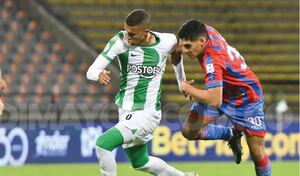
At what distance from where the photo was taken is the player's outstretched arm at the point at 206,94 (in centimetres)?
743

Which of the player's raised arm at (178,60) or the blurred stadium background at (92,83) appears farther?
the blurred stadium background at (92,83)

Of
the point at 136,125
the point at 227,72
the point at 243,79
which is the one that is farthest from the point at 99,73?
the point at 243,79

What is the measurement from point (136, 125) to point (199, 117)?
37.6 inches

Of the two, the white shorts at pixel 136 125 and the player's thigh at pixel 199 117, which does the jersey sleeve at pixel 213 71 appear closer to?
the white shorts at pixel 136 125

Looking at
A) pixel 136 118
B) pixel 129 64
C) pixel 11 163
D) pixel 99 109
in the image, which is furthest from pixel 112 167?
pixel 99 109

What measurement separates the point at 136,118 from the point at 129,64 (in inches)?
→ 20.9

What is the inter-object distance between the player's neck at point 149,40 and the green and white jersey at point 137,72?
0.04 metres

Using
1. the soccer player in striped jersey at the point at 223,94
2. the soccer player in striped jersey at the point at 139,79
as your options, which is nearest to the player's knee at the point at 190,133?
the soccer player in striped jersey at the point at 223,94

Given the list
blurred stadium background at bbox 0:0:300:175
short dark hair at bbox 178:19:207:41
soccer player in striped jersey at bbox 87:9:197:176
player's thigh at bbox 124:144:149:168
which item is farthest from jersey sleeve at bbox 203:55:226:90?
blurred stadium background at bbox 0:0:300:175

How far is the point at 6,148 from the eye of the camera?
13430 millimetres

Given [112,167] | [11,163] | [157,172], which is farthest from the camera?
[11,163]

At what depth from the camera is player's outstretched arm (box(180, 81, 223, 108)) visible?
7434 mm

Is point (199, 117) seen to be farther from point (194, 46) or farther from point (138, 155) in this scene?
point (194, 46)

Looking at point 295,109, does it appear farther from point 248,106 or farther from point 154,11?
point 248,106
